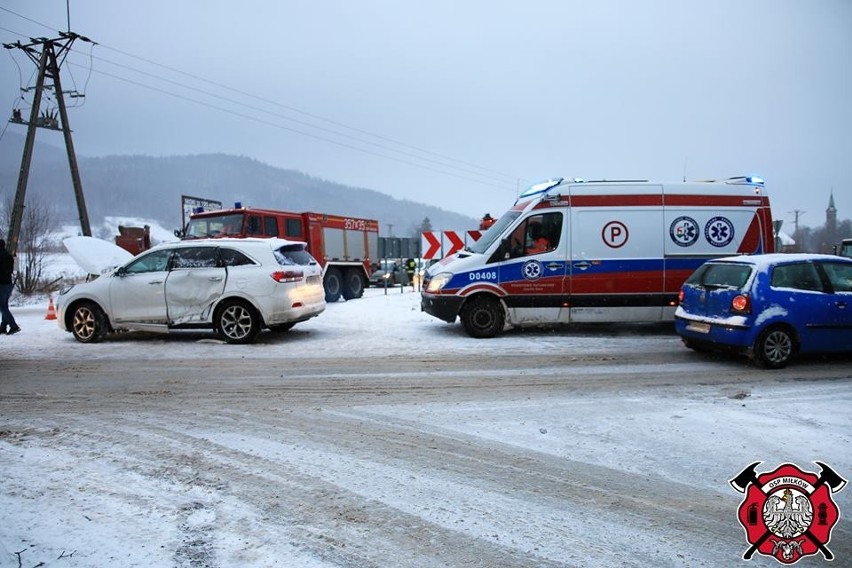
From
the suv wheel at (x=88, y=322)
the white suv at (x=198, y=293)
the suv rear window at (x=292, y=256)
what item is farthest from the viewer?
the suv wheel at (x=88, y=322)

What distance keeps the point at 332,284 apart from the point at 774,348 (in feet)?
43.9

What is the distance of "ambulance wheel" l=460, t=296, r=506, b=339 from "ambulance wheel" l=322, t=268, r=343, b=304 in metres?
8.66

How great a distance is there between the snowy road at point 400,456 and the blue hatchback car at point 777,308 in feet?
1.28

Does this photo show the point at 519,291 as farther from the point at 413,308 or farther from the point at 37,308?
the point at 37,308

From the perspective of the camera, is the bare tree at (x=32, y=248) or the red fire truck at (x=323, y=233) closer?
the red fire truck at (x=323, y=233)

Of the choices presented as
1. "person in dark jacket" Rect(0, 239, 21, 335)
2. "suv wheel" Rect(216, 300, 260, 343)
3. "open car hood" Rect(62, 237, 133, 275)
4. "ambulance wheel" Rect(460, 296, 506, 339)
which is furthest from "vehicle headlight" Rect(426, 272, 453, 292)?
"person in dark jacket" Rect(0, 239, 21, 335)

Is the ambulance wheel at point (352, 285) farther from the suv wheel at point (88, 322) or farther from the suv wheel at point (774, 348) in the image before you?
the suv wheel at point (774, 348)

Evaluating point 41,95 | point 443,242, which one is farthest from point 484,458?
point 41,95

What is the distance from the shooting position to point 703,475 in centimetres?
394

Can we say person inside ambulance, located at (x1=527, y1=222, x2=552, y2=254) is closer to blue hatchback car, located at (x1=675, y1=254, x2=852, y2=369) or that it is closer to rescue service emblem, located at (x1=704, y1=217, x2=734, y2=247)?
blue hatchback car, located at (x1=675, y1=254, x2=852, y2=369)

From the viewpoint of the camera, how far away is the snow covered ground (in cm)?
292

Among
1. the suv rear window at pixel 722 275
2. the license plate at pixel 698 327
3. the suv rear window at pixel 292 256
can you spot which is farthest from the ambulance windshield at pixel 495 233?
the license plate at pixel 698 327

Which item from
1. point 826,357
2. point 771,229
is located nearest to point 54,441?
point 826,357

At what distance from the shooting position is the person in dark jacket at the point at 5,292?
10.7 meters
